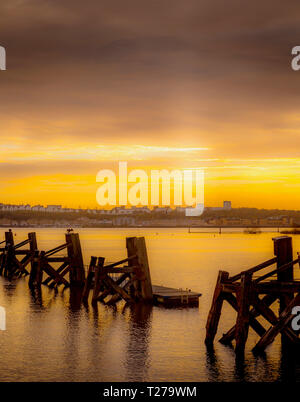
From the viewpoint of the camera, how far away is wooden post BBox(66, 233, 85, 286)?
1490 inches

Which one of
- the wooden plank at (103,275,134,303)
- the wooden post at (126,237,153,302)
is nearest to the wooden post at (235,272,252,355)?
the wooden post at (126,237,153,302)

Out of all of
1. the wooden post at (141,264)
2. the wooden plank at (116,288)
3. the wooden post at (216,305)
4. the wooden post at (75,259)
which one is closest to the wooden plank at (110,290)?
the wooden plank at (116,288)

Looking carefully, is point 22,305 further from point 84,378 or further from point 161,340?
point 84,378

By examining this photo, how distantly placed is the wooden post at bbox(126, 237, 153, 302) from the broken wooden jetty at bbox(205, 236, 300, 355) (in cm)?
872

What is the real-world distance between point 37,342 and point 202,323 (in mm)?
7609

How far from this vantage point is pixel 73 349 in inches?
847

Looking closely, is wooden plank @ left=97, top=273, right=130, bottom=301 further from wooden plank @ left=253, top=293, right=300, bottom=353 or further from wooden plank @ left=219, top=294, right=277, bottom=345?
wooden plank @ left=253, top=293, right=300, bottom=353

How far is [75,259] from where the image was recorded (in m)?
38.2

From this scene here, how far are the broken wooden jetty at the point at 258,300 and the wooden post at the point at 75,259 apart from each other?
17.5 m

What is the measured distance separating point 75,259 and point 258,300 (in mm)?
20514

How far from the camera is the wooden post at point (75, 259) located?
124ft

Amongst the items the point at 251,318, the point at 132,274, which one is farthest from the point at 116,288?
the point at 251,318
